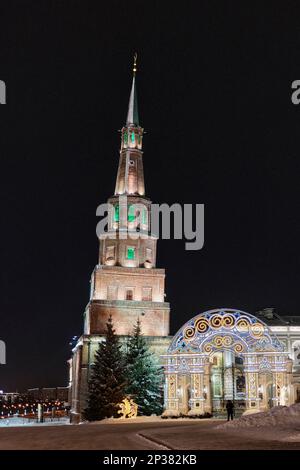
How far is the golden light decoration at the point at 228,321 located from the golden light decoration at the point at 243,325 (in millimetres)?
395

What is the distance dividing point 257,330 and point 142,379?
12457 mm

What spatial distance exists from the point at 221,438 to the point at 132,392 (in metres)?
27.1

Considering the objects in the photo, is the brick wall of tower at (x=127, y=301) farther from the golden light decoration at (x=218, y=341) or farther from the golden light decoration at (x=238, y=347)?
the golden light decoration at (x=238, y=347)

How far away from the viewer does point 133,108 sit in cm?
6053

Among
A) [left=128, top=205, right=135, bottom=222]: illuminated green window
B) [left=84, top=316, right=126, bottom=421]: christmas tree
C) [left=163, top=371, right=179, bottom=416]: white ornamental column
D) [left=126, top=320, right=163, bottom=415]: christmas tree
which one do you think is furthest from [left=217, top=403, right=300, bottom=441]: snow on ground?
[left=128, top=205, right=135, bottom=222]: illuminated green window

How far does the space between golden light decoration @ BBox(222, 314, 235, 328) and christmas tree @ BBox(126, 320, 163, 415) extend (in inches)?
421

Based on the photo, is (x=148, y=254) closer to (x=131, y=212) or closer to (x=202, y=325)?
(x=131, y=212)

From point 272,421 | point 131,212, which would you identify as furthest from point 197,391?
point 131,212

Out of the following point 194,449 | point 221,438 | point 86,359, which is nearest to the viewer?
point 194,449

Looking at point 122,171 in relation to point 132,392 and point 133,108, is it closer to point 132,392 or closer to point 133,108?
point 133,108

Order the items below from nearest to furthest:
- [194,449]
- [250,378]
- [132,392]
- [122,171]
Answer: [194,449] → [250,378] → [132,392] → [122,171]

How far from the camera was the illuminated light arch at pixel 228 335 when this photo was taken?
124ft

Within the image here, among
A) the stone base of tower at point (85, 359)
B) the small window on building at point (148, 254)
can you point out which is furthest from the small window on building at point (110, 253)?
the stone base of tower at point (85, 359)
